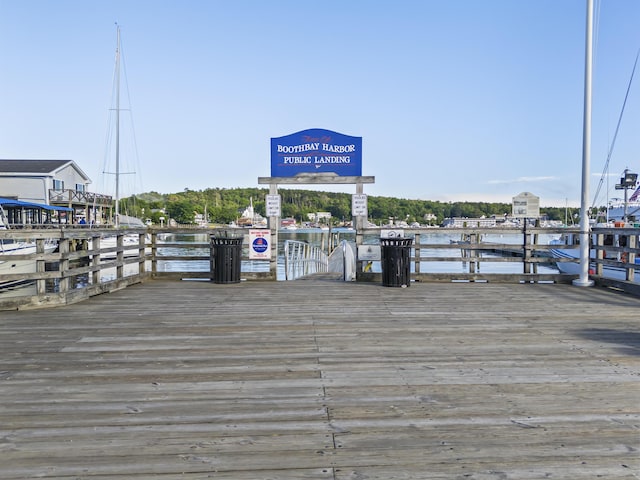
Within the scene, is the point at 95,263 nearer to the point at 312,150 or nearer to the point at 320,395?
the point at 312,150

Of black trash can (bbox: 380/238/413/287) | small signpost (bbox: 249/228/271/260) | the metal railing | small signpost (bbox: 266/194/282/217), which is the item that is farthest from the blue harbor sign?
the metal railing

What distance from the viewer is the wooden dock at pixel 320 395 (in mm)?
2535

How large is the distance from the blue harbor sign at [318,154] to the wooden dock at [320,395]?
15.5ft

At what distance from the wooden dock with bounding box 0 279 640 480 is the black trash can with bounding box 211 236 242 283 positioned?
3.53 m

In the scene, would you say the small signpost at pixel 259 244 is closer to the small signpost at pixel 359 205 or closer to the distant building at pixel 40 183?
the small signpost at pixel 359 205

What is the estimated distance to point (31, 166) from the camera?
41.7 metres

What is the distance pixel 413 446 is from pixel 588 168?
886cm

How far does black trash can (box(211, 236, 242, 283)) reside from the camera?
1027cm

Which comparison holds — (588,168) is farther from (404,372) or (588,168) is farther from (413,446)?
(413,446)

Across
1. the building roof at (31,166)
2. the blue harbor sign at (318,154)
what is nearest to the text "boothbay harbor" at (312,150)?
the blue harbor sign at (318,154)

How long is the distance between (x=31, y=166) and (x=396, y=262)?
41737 millimetres

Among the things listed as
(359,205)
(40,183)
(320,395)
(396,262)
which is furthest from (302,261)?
(40,183)

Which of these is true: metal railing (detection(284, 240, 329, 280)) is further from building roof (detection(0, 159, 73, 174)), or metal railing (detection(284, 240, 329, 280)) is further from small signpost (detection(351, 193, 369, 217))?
building roof (detection(0, 159, 73, 174))

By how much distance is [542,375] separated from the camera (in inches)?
158
